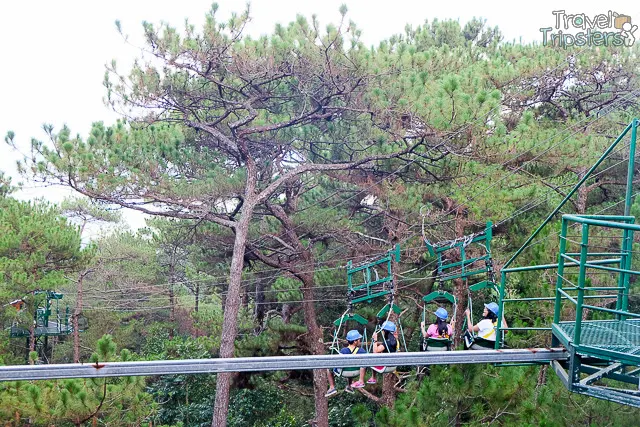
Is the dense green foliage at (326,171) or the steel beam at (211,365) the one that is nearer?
the steel beam at (211,365)

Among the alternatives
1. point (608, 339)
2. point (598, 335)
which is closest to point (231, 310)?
point (598, 335)

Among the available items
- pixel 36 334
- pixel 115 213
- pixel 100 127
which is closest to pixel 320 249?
pixel 100 127

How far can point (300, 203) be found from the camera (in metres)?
17.6

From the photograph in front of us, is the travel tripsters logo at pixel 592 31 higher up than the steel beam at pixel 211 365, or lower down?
higher up

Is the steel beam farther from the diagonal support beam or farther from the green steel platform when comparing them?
the diagonal support beam

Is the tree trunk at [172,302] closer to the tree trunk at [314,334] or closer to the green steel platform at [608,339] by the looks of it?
the tree trunk at [314,334]

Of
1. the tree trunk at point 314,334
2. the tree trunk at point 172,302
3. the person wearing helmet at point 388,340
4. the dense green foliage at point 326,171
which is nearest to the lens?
the person wearing helmet at point 388,340

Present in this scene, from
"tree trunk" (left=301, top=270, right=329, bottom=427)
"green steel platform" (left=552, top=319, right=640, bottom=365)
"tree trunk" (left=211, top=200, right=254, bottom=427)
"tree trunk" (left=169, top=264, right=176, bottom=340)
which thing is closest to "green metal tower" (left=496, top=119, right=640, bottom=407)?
"green steel platform" (left=552, top=319, right=640, bottom=365)

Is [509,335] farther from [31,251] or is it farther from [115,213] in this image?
[115,213]

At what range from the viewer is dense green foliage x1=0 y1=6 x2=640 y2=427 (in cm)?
1053

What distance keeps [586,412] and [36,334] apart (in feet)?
54.0

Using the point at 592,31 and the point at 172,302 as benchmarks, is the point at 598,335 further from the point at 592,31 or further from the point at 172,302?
the point at 172,302

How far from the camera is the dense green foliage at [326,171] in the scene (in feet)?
34.6

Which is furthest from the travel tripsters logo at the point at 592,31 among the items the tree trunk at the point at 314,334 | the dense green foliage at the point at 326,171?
the tree trunk at the point at 314,334
